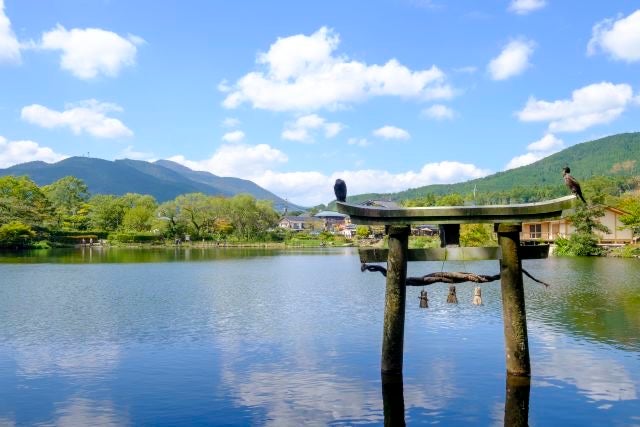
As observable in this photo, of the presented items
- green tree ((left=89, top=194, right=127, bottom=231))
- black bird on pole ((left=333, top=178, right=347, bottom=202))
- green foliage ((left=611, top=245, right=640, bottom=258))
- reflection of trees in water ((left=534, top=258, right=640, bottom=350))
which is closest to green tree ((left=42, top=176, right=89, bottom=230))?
green tree ((left=89, top=194, right=127, bottom=231))

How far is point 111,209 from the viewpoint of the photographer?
377ft

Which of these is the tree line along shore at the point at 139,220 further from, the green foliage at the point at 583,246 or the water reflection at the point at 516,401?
the water reflection at the point at 516,401

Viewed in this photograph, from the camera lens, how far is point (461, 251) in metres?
11.9

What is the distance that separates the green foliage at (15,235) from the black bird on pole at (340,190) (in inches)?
3225

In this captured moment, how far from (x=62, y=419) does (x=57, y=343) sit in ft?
25.1

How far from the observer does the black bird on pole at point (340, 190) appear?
11.8m

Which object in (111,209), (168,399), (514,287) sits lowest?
(168,399)

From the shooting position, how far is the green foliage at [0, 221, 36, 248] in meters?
81.1

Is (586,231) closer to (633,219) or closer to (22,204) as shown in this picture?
(633,219)

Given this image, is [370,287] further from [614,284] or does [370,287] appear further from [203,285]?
[614,284]

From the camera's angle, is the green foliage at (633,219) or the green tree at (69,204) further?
the green tree at (69,204)

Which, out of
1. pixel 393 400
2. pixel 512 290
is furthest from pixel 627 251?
pixel 393 400

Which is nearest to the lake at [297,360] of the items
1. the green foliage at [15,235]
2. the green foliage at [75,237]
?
the green foliage at [15,235]

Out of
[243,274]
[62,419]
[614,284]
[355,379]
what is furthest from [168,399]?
[243,274]
